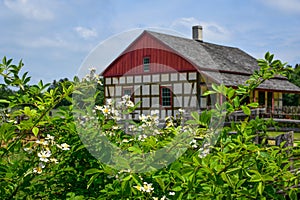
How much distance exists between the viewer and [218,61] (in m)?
22.1

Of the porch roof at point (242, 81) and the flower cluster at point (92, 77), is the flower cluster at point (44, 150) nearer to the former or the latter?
the flower cluster at point (92, 77)

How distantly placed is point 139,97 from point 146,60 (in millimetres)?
2046

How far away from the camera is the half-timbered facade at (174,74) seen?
782 inches

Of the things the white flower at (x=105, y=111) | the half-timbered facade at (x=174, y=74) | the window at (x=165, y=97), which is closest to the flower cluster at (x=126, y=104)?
the white flower at (x=105, y=111)

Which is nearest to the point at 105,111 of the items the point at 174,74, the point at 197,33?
the point at 174,74

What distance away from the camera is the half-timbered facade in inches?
782

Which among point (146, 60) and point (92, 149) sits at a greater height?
point (146, 60)

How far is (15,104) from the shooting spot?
2.45m

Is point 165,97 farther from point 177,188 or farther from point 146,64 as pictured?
point 177,188

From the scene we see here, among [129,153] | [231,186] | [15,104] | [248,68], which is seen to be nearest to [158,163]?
[129,153]

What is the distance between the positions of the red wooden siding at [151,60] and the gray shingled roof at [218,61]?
1.06 ft

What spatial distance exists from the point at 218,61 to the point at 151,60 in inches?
133

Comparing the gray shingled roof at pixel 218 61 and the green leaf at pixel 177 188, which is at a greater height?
the gray shingled roof at pixel 218 61

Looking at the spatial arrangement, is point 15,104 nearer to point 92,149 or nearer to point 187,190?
point 92,149
